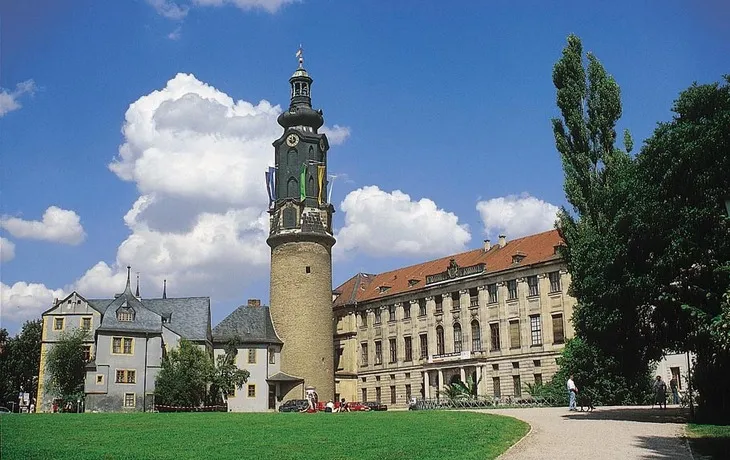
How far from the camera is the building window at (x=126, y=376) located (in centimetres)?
6150

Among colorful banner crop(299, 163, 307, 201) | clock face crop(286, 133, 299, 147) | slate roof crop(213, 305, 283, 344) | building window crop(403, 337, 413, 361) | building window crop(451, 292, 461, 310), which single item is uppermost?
clock face crop(286, 133, 299, 147)

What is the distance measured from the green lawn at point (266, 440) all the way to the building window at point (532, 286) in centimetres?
3668

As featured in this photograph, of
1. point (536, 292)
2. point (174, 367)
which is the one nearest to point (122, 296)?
point (174, 367)

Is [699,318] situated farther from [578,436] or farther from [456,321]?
[456,321]

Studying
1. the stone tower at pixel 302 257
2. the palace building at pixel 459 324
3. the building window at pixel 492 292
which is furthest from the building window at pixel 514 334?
the stone tower at pixel 302 257

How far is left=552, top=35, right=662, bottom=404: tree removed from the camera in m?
32.2

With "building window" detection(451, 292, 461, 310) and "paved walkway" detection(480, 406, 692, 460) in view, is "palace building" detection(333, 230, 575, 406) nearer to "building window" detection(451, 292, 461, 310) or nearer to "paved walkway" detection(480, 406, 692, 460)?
"building window" detection(451, 292, 461, 310)

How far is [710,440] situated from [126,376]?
50.4 meters

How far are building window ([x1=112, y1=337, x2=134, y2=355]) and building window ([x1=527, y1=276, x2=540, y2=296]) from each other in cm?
3331

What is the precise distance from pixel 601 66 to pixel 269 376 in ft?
138

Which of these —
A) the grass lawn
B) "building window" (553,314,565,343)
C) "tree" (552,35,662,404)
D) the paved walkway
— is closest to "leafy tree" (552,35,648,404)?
"tree" (552,35,662,404)

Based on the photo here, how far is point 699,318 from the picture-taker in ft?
83.7

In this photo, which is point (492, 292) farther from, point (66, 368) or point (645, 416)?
point (645, 416)

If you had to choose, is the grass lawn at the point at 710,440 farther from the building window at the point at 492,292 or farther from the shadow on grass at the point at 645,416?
the building window at the point at 492,292
